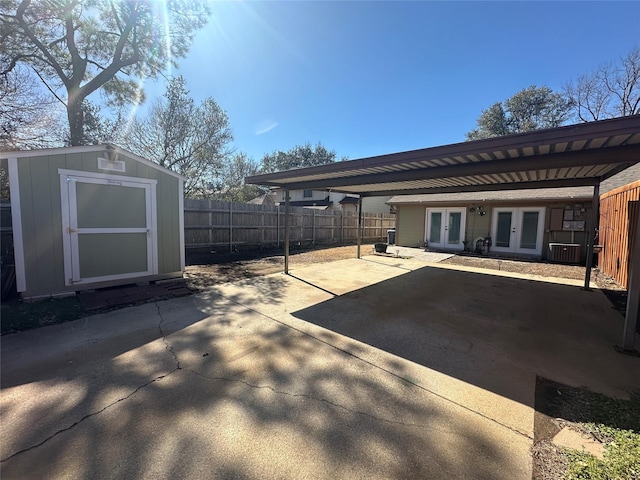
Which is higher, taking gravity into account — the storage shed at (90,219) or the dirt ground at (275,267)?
the storage shed at (90,219)

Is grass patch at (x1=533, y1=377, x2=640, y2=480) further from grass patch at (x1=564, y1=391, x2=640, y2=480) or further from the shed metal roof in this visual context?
the shed metal roof

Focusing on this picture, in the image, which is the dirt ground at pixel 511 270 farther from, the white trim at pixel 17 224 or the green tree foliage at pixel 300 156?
the green tree foliage at pixel 300 156

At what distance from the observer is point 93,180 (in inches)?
200

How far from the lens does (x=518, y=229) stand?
11703 millimetres

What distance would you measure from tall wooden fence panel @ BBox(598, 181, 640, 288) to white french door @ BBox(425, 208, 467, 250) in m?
5.00

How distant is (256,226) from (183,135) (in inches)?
324

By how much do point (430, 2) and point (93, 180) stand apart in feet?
28.7

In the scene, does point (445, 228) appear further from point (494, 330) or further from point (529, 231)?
point (494, 330)

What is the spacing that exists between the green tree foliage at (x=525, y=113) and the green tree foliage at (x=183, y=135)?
23166 mm

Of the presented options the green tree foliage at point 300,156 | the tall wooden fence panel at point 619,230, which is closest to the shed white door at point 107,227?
the tall wooden fence panel at point 619,230

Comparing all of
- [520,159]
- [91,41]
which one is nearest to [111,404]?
[520,159]

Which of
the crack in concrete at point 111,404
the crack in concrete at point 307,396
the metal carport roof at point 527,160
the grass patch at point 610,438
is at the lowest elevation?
the crack in concrete at point 111,404

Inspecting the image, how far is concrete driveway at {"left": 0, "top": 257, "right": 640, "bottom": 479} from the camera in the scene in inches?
67.9

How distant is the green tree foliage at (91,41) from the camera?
1066 cm
